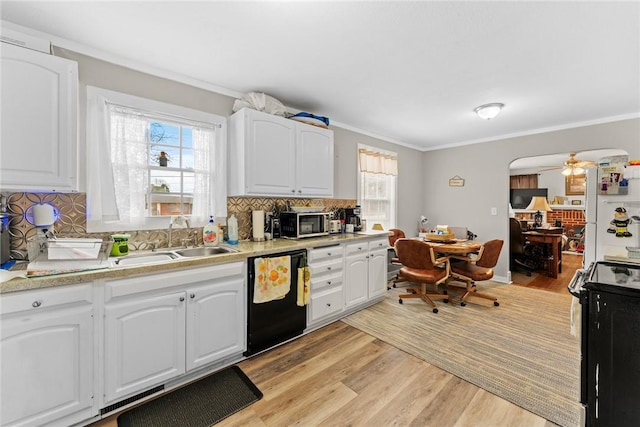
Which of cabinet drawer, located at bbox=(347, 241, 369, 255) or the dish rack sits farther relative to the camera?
cabinet drawer, located at bbox=(347, 241, 369, 255)

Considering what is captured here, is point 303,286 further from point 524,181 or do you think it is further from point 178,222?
point 524,181

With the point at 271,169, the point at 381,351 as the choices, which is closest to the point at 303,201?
the point at 271,169

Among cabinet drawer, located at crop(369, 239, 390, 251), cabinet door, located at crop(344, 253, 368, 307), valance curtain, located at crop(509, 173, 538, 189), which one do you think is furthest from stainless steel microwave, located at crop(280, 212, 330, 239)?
valance curtain, located at crop(509, 173, 538, 189)

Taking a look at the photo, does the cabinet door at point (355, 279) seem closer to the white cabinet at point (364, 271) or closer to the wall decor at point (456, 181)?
the white cabinet at point (364, 271)

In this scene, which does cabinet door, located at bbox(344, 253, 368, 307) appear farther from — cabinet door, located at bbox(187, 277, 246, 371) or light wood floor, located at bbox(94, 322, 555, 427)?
cabinet door, located at bbox(187, 277, 246, 371)

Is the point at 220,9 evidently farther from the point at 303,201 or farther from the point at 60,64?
the point at 303,201

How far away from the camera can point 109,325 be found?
1661mm

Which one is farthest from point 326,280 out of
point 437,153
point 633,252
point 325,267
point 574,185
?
point 574,185

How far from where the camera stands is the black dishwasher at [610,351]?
125 centimetres

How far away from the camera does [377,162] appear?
4602 mm

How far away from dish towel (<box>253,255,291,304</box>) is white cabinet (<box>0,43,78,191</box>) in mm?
1409

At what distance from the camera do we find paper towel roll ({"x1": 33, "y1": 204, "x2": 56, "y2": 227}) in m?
1.83

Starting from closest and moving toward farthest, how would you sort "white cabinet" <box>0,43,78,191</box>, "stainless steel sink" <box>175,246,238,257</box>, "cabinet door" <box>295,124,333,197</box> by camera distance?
"white cabinet" <box>0,43,78,191</box>
"stainless steel sink" <box>175,246,238,257</box>
"cabinet door" <box>295,124,333,197</box>

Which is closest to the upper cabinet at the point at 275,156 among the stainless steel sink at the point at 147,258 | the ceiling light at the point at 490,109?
the stainless steel sink at the point at 147,258
